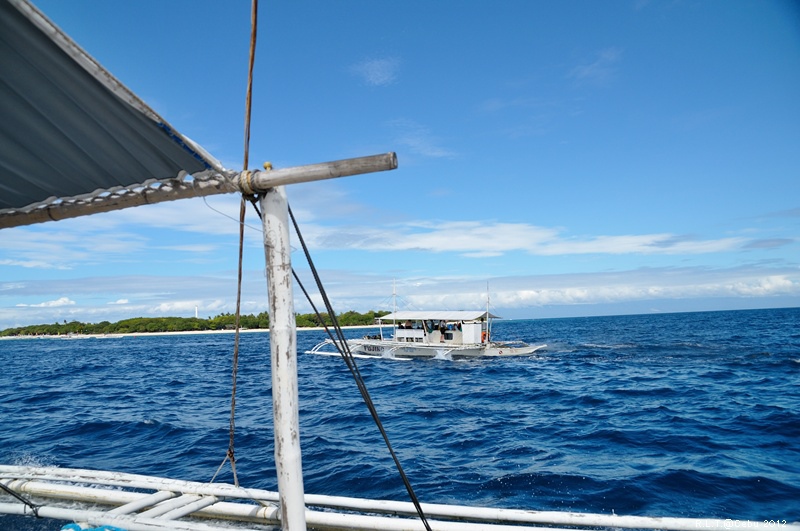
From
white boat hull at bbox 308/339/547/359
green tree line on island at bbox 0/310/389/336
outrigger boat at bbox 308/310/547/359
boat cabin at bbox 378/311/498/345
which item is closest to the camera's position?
white boat hull at bbox 308/339/547/359

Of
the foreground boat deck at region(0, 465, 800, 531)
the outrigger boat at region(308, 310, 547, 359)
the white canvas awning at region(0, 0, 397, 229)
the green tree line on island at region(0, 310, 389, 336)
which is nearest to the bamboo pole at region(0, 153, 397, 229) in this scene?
the white canvas awning at region(0, 0, 397, 229)

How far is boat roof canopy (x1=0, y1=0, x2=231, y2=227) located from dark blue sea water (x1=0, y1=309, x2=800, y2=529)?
4.11m

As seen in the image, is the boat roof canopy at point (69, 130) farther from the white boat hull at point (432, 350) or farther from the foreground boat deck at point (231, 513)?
the white boat hull at point (432, 350)

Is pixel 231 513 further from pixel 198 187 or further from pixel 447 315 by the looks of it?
pixel 447 315

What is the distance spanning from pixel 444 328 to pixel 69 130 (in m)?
39.1

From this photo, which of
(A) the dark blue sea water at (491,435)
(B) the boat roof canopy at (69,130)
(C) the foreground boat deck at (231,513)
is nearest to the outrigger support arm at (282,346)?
(B) the boat roof canopy at (69,130)

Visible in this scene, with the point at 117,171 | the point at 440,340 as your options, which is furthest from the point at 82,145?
the point at 440,340

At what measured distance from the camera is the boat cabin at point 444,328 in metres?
40.0

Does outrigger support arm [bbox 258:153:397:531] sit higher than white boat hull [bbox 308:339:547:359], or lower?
higher

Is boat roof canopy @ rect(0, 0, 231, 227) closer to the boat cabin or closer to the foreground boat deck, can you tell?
the foreground boat deck

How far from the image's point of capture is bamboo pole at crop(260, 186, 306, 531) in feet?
10.7

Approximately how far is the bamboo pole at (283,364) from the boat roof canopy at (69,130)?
21.2 inches

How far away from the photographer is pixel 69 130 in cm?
353

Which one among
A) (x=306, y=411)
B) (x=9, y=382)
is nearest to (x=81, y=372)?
(x=9, y=382)
